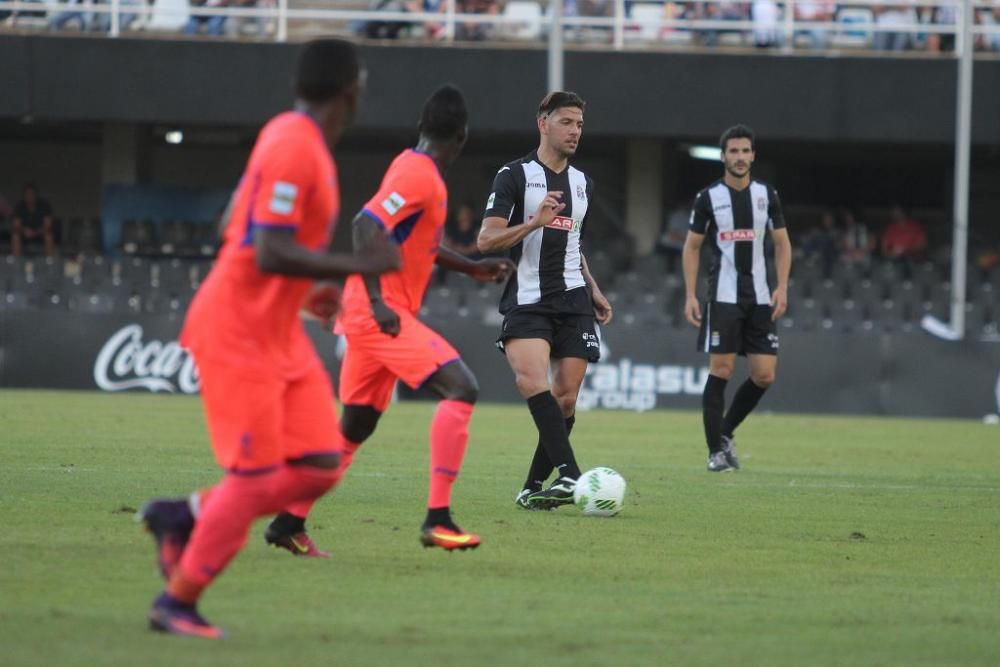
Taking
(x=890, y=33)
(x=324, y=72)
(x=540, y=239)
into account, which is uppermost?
(x=890, y=33)

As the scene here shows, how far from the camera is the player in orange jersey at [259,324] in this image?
5.30 meters

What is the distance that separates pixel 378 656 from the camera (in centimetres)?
514

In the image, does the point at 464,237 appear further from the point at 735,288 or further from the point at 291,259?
the point at 291,259

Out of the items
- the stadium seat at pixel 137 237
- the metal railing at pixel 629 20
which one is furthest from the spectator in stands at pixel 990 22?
the stadium seat at pixel 137 237

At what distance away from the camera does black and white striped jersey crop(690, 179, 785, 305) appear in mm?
12906

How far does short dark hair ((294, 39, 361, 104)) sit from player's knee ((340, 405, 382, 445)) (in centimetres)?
245

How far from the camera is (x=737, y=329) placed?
1292cm

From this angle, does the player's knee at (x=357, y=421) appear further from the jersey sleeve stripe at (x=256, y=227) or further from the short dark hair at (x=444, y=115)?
the jersey sleeve stripe at (x=256, y=227)

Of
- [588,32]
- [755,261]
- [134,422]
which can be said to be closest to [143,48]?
[588,32]

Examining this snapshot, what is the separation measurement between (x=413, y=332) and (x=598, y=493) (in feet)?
6.87

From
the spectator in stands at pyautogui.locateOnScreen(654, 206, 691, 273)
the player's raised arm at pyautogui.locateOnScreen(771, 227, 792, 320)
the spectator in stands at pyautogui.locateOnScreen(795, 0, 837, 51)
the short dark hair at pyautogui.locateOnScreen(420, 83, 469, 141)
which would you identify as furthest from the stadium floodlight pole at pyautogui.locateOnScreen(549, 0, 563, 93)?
the short dark hair at pyautogui.locateOnScreen(420, 83, 469, 141)

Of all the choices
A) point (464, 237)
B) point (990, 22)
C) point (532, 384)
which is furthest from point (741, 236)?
point (990, 22)

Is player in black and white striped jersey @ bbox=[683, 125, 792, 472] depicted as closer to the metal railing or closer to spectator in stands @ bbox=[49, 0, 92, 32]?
the metal railing

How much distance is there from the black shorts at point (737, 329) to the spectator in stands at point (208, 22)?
1636cm
